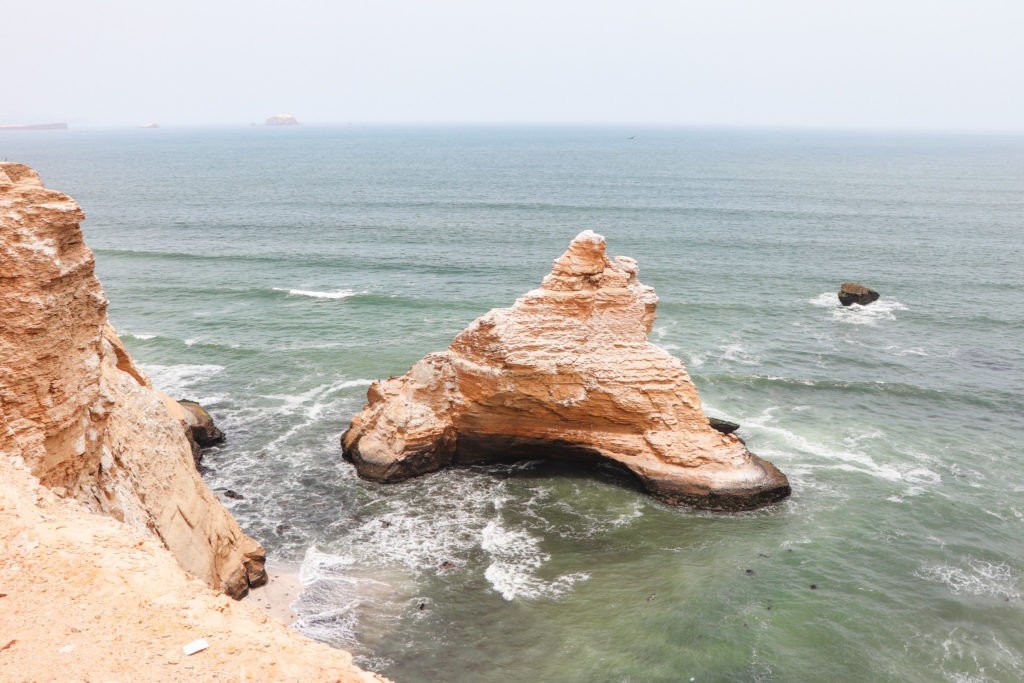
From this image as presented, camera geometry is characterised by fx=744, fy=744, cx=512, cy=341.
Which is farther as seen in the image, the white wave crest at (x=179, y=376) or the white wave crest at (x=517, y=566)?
the white wave crest at (x=179, y=376)

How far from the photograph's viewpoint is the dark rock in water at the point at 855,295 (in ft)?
179

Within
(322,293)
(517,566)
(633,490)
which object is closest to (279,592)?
(517,566)

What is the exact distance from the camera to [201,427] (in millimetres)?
33219

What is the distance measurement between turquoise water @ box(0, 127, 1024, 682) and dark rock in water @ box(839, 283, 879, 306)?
1093 millimetres

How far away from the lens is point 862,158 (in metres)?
189

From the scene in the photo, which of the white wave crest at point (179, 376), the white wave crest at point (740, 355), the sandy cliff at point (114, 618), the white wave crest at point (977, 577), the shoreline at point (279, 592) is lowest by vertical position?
the shoreline at point (279, 592)

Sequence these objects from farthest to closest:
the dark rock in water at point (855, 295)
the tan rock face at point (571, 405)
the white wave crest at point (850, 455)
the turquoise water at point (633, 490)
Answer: the dark rock in water at point (855, 295) → the white wave crest at point (850, 455) → the tan rock face at point (571, 405) → the turquoise water at point (633, 490)

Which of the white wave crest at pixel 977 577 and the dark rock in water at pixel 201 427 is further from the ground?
the dark rock in water at pixel 201 427

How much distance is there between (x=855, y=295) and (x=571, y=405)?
3345 cm

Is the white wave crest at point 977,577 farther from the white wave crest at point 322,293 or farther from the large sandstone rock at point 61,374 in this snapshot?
the white wave crest at point 322,293

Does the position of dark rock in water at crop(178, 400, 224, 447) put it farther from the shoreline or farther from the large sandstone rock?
the large sandstone rock

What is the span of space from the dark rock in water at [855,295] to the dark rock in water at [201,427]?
43768 millimetres

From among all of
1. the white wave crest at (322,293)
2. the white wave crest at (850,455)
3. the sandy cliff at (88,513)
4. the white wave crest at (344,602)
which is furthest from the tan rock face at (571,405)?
the white wave crest at (322,293)

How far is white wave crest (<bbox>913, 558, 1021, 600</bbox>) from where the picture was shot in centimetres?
2409
